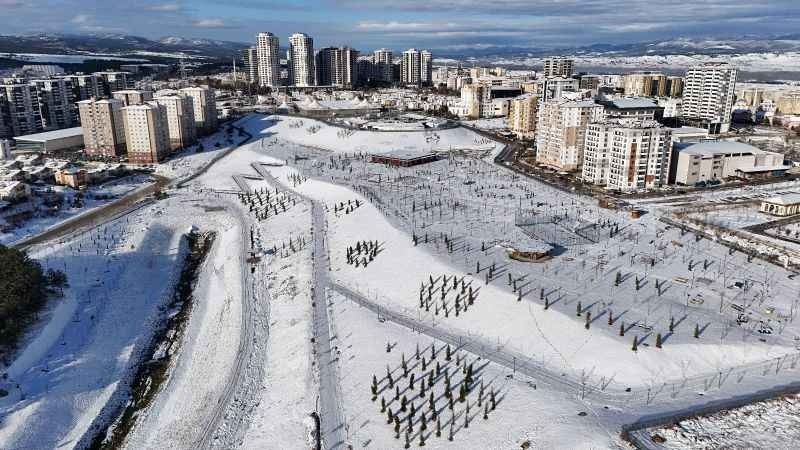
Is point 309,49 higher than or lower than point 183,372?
higher

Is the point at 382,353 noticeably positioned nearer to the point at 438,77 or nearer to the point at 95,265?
the point at 95,265

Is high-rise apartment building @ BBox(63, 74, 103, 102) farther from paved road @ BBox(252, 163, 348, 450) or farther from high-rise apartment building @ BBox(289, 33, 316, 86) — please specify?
paved road @ BBox(252, 163, 348, 450)

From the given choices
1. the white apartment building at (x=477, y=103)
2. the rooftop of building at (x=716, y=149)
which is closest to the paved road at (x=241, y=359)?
the rooftop of building at (x=716, y=149)

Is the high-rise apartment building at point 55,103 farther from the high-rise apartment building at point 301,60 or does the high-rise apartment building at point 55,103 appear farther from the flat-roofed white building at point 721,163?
the flat-roofed white building at point 721,163

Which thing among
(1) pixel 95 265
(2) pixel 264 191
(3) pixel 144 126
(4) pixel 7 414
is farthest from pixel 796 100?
(4) pixel 7 414

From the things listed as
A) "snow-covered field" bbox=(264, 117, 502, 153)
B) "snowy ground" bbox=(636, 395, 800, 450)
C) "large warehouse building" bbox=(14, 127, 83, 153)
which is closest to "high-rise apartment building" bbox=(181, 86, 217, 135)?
"snow-covered field" bbox=(264, 117, 502, 153)
